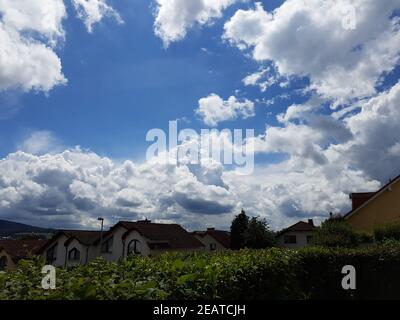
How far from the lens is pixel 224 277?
18.9 feet

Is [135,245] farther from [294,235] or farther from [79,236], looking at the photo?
[294,235]

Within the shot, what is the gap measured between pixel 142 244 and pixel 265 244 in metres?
13.5

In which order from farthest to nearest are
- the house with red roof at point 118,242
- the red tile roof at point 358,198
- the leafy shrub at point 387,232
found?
the house with red roof at point 118,242 → the red tile roof at point 358,198 → the leafy shrub at point 387,232

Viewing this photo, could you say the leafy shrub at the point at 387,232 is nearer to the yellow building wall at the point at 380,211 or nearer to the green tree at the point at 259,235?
the yellow building wall at the point at 380,211

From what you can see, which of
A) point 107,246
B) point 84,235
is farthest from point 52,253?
point 107,246

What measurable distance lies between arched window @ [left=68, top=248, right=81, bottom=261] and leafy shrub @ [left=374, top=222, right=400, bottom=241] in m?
35.7

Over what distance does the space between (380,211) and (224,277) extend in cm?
2945

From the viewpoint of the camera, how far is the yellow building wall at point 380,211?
31188 mm

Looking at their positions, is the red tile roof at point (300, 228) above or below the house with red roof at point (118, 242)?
above

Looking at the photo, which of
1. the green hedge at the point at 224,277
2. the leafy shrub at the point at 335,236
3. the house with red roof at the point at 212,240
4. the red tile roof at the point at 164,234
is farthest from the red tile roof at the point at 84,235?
the green hedge at the point at 224,277

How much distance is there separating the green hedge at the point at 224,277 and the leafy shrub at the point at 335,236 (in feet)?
28.7
